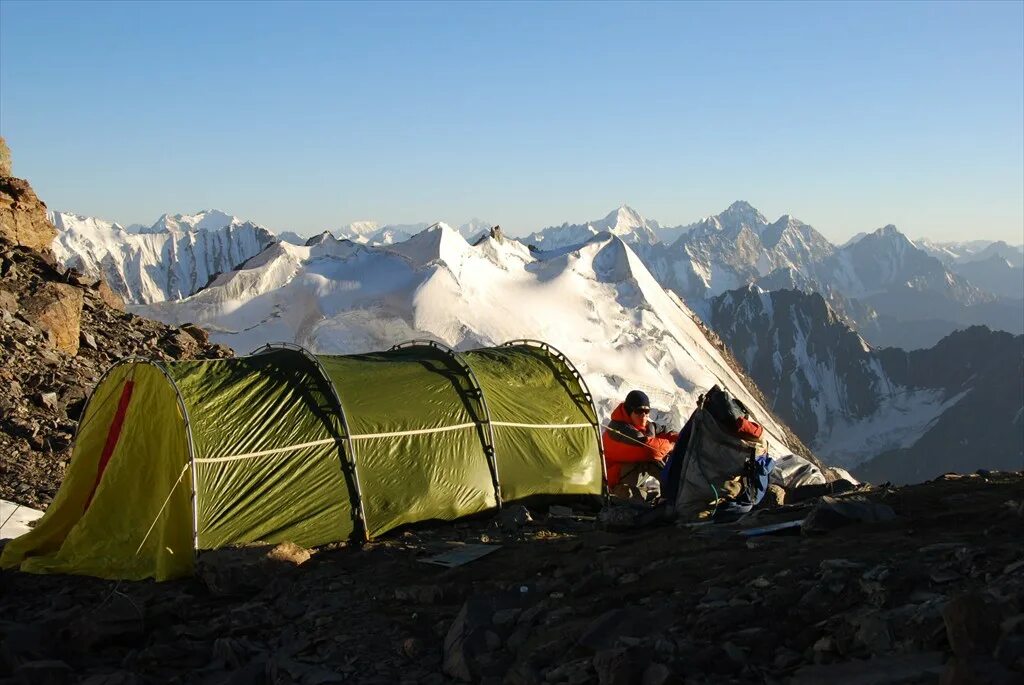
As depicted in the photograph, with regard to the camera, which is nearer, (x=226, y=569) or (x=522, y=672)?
(x=522, y=672)

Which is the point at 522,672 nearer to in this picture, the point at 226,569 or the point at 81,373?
the point at 226,569

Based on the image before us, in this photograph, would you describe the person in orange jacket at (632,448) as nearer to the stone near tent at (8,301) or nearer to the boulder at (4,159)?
the stone near tent at (8,301)

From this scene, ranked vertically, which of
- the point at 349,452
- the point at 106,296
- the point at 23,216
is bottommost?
the point at 349,452

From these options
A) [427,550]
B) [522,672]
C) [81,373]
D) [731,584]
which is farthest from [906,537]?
[81,373]

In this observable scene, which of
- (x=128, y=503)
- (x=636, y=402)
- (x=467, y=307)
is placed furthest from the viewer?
(x=467, y=307)

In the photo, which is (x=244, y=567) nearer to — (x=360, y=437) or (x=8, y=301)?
(x=360, y=437)

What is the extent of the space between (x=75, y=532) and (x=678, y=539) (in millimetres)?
7502

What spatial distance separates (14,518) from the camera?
13820 mm

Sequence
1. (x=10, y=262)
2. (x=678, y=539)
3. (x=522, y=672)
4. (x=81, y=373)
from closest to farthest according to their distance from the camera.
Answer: (x=522, y=672) → (x=678, y=539) → (x=81, y=373) → (x=10, y=262)

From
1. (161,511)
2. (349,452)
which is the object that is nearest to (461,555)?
(349,452)

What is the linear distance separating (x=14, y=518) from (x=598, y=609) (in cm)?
997

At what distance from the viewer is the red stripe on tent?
12.4 m

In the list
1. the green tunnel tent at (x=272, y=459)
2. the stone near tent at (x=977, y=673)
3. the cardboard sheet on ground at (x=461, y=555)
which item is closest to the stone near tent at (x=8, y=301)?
the green tunnel tent at (x=272, y=459)

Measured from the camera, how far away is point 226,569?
10.6m
